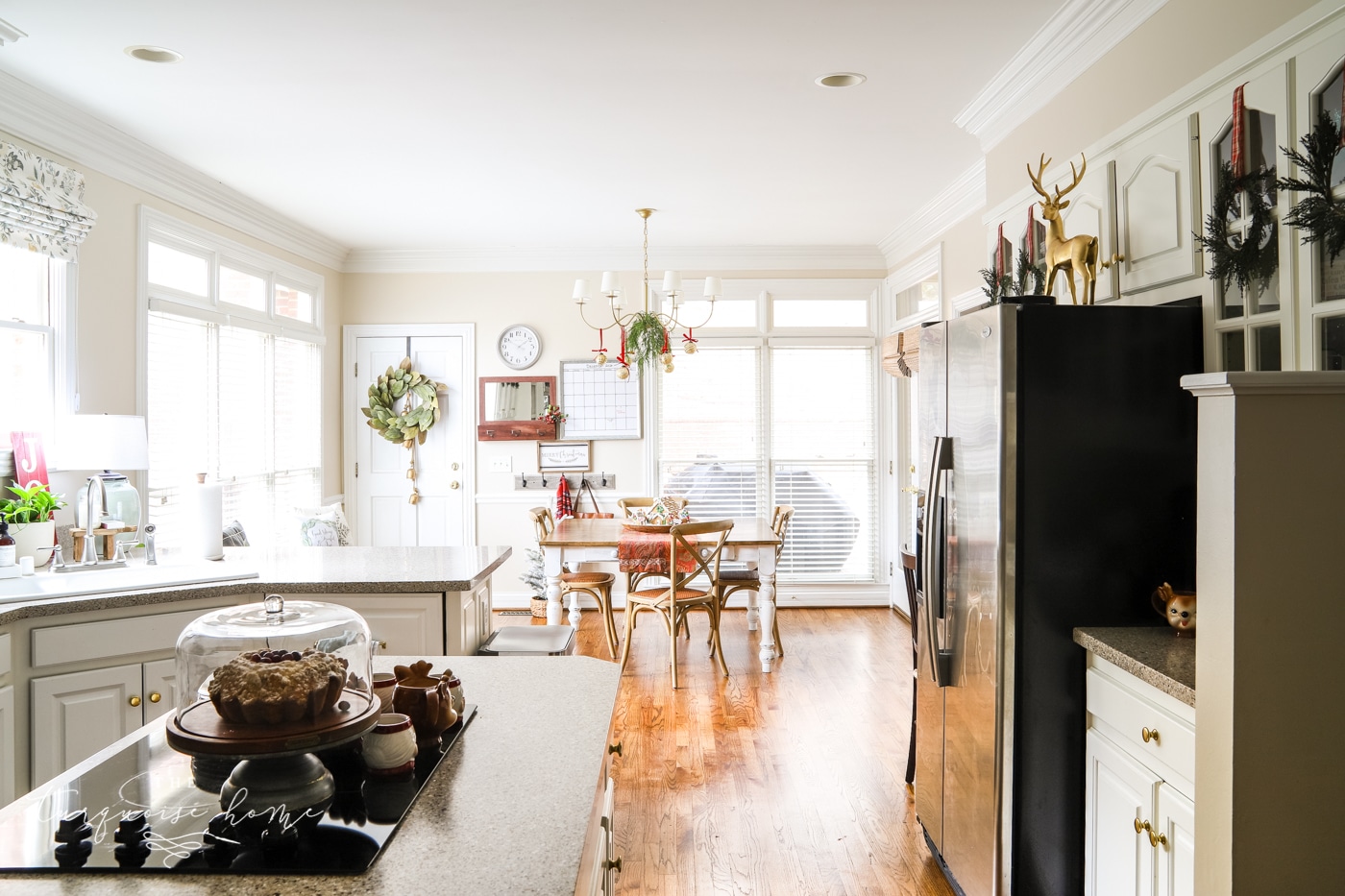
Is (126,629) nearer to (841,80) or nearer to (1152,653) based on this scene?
(1152,653)

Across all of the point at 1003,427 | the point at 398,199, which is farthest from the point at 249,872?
the point at 398,199

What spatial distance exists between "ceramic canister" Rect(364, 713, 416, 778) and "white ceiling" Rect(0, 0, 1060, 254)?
2.26m

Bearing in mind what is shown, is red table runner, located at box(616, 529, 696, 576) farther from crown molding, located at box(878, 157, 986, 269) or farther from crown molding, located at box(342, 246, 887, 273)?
crown molding, located at box(342, 246, 887, 273)

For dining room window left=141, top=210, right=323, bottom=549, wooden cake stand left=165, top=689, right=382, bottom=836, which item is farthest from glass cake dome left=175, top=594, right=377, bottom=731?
dining room window left=141, top=210, right=323, bottom=549

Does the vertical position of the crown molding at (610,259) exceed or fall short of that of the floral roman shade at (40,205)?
it exceeds it

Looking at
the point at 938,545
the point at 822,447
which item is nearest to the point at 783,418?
the point at 822,447

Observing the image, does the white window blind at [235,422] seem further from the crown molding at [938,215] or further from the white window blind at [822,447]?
the crown molding at [938,215]

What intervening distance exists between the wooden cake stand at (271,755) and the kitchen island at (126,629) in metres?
1.42

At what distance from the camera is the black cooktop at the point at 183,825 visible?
1015 millimetres

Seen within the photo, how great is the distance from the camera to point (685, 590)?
16.2ft

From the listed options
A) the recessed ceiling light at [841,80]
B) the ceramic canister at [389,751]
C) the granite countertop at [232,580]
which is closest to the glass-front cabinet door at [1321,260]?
the recessed ceiling light at [841,80]

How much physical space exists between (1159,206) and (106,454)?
12.1ft

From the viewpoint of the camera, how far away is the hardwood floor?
2.70 meters

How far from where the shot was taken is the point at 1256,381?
1.38 metres
